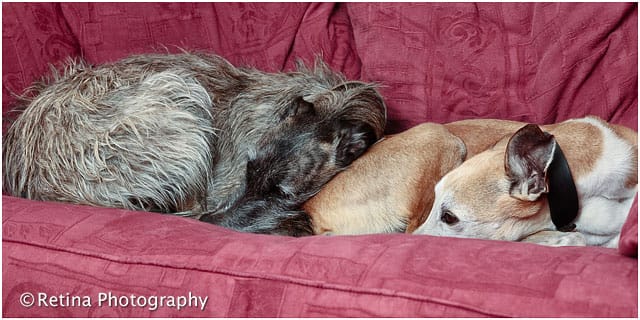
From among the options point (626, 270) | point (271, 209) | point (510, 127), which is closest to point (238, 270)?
point (271, 209)

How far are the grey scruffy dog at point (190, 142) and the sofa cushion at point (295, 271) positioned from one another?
0.37m

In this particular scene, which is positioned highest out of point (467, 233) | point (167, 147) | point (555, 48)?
point (555, 48)

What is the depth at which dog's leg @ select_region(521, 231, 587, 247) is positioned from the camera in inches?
89.4

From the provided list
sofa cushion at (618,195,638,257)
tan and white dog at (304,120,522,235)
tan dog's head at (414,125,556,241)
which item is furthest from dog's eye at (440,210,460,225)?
sofa cushion at (618,195,638,257)

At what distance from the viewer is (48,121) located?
2869 mm

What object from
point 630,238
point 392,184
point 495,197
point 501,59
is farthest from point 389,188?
point 630,238

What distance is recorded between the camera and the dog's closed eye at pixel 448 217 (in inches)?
94.8

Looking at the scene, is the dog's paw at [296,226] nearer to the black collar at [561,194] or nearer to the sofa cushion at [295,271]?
the sofa cushion at [295,271]

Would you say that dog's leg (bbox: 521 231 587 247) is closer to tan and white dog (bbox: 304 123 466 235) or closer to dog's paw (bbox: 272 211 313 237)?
tan and white dog (bbox: 304 123 466 235)

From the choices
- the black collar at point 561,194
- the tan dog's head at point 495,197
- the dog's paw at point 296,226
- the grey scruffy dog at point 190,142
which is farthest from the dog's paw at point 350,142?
the black collar at point 561,194

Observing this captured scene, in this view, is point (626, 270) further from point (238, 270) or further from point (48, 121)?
point (48, 121)

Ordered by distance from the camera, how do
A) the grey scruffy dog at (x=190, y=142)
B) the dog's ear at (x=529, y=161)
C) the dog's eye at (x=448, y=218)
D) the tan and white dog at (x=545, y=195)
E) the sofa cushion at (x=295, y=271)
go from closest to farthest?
the sofa cushion at (x=295, y=271)
the dog's ear at (x=529, y=161)
the tan and white dog at (x=545, y=195)
the dog's eye at (x=448, y=218)
the grey scruffy dog at (x=190, y=142)

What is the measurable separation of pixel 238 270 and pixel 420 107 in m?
1.26

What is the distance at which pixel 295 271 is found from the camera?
6.46 feet
